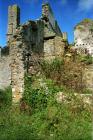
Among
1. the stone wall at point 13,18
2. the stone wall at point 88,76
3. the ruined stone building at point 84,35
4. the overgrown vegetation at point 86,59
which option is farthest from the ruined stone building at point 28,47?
the stone wall at point 13,18

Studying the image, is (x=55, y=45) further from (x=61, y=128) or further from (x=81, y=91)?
(x=61, y=128)

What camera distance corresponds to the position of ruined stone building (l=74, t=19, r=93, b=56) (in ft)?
81.5

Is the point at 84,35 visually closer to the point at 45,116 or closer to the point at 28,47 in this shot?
the point at 28,47

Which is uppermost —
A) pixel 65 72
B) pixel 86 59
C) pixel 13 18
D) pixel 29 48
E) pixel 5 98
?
pixel 13 18

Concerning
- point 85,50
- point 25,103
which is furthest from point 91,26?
point 25,103

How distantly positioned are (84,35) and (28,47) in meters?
6.04

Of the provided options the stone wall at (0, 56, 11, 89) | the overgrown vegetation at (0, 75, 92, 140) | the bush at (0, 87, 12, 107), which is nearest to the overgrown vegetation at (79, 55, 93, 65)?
the overgrown vegetation at (0, 75, 92, 140)

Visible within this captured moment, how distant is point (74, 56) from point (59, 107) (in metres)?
4.87

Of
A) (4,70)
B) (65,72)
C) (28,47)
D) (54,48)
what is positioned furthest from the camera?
(4,70)

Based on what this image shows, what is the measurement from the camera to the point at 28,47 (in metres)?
20.7

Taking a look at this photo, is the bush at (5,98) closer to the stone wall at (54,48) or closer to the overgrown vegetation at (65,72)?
the overgrown vegetation at (65,72)

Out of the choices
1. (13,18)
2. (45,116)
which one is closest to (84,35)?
(13,18)

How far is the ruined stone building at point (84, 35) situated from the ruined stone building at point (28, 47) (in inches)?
62.7

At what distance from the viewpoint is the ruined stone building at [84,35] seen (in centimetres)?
2484
